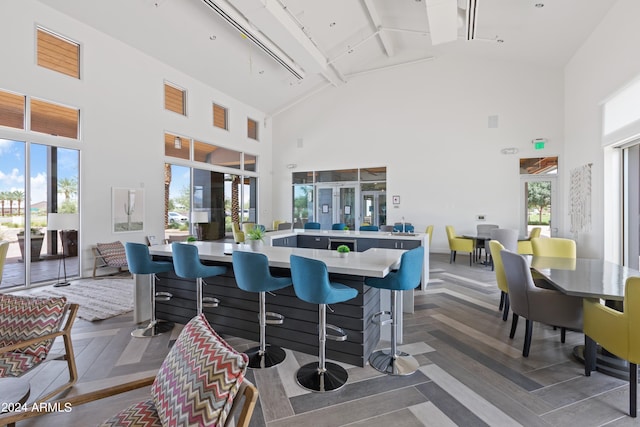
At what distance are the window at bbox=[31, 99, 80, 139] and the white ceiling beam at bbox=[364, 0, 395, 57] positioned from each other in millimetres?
6477

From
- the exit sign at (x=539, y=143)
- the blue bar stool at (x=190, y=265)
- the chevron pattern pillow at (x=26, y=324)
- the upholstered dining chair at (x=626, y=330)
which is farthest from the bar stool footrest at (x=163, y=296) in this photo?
the exit sign at (x=539, y=143)

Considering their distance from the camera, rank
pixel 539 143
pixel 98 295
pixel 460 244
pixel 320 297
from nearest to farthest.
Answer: pixel 320 297 < pixel 98 295 < pixel 460 244 < pixel 539 143

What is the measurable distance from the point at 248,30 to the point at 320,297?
235 inches

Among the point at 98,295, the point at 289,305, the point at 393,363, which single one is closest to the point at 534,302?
the point at 393,363

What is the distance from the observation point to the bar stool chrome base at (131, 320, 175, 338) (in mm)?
3342

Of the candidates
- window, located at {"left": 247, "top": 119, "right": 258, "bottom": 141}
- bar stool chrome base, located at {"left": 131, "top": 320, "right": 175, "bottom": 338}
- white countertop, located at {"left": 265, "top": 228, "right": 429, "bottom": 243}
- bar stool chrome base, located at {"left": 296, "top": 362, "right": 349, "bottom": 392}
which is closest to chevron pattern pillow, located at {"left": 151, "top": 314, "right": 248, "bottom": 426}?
bar stool chrome base, located at {"left": 296, "top": 362, "right": 349, "bottom": 392}

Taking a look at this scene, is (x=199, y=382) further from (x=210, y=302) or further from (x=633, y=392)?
(x=633, y=392)

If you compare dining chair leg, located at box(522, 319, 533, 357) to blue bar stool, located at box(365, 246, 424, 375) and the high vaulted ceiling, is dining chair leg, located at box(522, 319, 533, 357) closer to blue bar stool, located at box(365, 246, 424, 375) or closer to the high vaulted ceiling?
blue bar stool, located at box(365, 246, 424, 375)

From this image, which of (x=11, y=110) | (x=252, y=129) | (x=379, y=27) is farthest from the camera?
(x=252, y=129)

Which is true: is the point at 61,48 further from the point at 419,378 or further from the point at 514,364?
the point at 514,364

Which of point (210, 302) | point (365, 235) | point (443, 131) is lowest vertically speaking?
point (210, 302)

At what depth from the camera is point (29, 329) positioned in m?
2.00

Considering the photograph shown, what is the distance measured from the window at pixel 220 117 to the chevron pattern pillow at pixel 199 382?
8.85 metres

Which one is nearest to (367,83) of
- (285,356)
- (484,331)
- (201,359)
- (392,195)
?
(392,195)
